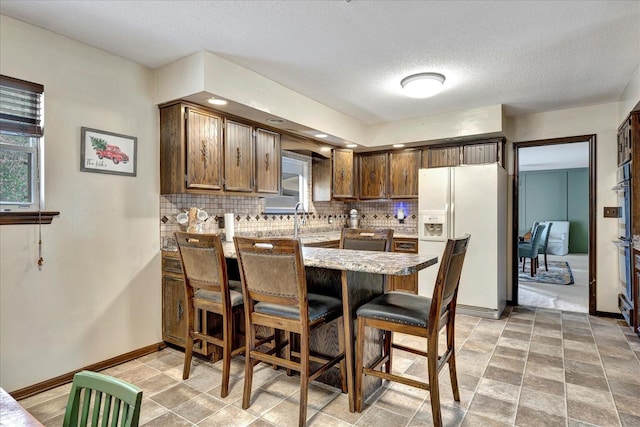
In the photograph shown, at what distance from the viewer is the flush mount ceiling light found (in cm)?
308

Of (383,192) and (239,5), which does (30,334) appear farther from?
(383,192)

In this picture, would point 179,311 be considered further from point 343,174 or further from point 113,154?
point 343,174

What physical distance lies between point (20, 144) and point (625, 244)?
5.11 meters

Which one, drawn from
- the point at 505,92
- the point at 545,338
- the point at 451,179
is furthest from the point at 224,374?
the point at 505,92

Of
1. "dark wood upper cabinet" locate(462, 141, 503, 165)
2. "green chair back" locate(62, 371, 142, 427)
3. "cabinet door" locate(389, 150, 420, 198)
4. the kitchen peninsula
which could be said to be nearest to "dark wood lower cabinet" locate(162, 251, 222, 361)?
the kitchen peninsula

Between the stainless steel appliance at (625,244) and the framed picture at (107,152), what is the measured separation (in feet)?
14.4

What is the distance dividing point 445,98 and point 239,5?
2458mm

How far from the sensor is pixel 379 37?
248 cm

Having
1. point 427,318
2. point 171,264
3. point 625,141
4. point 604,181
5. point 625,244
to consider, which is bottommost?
point 427,318

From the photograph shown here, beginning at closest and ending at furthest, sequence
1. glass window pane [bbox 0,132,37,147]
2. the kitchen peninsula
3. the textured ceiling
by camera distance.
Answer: the kitchen peninsula, the textured ceiling, glass window pane [bbox 0,132,37,147]

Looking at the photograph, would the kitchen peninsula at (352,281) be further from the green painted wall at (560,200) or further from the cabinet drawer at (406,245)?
the green painted wall at (560,200)

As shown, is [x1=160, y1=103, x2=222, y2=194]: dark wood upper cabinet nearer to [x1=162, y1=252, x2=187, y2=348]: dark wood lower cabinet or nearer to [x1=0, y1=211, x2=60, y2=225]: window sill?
[x1=162, y1=252, x2=187, y2=348]: dark wood lower cabinet

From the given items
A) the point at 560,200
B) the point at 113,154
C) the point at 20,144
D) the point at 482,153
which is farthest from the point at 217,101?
the point at 560,200

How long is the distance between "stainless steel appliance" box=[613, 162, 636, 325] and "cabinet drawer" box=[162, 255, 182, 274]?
4.02 m
